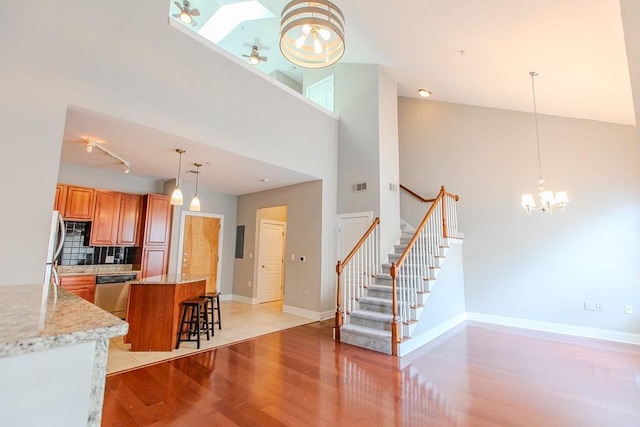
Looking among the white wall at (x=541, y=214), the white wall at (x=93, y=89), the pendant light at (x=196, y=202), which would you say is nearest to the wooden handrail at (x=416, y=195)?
the white wall at (x=541, y=214)

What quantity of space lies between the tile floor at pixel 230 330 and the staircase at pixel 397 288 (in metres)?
1.29

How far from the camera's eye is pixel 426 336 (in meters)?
4.46

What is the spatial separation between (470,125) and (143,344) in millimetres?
6969

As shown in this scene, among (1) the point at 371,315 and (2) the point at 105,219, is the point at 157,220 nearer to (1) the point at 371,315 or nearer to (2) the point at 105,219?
(2) the point at 105,219

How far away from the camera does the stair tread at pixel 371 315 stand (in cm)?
428

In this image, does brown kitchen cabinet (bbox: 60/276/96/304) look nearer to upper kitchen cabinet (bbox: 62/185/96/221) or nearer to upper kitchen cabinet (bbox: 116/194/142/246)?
upper kitchen cabinet (bbox: 116/194/142/246)

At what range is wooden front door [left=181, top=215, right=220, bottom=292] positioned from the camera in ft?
22.1

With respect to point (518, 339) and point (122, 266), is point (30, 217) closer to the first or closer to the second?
point (122, 266)

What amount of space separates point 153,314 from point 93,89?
274cm

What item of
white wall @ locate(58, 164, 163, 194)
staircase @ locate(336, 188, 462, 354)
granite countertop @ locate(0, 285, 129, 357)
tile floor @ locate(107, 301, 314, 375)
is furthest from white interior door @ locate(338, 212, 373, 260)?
granite countertop @ locate(0, 285, 129, 357)

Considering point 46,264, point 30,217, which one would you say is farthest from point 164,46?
point 46,264

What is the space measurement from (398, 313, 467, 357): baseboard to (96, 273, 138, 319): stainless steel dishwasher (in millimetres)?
4552

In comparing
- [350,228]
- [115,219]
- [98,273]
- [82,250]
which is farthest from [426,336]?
[82,250]

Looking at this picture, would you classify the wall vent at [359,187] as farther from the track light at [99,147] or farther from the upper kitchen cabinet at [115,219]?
the upper kitchen cabinet at [115,219]
